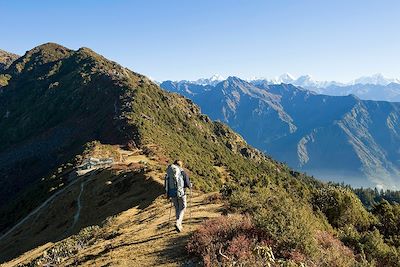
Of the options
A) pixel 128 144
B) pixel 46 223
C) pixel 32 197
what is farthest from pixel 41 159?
pixel 46 223

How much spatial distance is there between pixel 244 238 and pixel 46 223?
1803 inches

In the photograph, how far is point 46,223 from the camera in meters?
55.7

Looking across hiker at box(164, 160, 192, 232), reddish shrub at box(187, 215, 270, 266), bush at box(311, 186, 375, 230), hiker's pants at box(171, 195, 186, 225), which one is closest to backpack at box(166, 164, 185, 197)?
hiker at box(164, 160, 192, 232)

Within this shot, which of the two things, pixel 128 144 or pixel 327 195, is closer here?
pixel 327 195

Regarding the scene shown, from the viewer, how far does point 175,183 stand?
21969mm

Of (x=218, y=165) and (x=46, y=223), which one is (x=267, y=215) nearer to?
(x=46, y=223)

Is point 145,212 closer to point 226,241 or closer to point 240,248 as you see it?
point 226,241

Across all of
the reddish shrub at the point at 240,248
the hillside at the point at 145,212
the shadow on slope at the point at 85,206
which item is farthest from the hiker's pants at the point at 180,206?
the shadow on slope at the point at 85,206

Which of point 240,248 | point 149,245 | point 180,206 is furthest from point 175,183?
point 240,248

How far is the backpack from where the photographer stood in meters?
21.9

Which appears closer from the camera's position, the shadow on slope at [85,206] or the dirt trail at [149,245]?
the dirt trail at [149,245]

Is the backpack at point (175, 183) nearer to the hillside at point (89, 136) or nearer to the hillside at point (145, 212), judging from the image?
the hillside at point (145, 212)

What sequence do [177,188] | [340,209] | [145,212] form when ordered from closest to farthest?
[177,188] → [145,212] → [340,209]

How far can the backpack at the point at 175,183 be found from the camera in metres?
21.9
